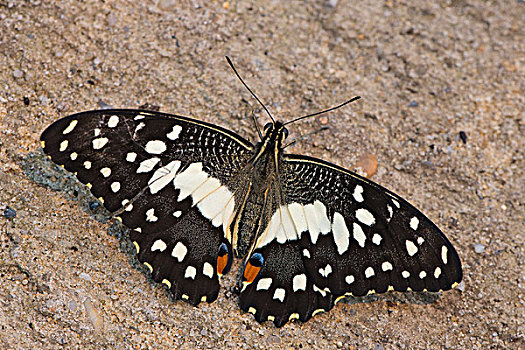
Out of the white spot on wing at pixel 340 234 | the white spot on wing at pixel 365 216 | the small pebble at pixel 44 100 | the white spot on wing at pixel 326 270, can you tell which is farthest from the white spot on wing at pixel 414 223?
the small pebble at pixel 44 100

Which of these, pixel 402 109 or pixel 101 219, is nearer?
pixel 101 219

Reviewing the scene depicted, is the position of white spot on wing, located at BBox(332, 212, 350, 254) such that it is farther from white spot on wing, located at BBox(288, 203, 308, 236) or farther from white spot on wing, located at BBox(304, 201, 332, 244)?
white spot on wing, located at BBox(288, 203, 308, 236)

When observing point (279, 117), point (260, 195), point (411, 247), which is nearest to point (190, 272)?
point (260, 195)

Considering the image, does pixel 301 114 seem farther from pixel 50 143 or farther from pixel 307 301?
pixel 50 143

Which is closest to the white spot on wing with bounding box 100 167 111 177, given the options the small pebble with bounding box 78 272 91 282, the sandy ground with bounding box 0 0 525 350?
the sandy ground with bounding box 0 0 525 350

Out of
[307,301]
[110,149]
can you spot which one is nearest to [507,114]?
[307,301]
